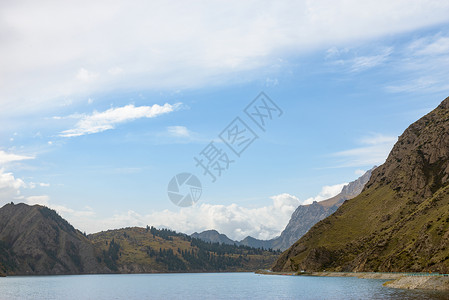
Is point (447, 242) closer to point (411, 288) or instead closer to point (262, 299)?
point (411, 288)

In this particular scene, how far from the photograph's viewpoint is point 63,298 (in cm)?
15150

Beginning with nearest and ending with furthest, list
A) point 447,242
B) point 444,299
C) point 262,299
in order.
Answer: point 444,299
point 262,299
point 447,242

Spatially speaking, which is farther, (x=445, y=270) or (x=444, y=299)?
(x=445, y=270)

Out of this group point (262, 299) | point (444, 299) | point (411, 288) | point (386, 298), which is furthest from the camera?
point (411, 288)

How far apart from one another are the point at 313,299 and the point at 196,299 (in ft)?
125

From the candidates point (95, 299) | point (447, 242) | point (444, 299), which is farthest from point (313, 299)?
point (447, 242)

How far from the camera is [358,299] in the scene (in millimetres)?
114938

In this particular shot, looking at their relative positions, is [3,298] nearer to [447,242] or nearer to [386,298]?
[386,298]

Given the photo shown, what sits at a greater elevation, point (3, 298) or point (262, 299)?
point (3, 298)

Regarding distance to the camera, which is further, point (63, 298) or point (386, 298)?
point (63, 298)

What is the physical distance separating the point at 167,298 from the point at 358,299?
63.3m

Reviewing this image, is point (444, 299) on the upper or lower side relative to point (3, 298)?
lower

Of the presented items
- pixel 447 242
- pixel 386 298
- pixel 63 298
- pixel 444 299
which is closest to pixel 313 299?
pixel 386 298

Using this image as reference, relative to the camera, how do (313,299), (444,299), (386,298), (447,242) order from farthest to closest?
(447,242)
(313,299)
(386,298)
(444,299)
